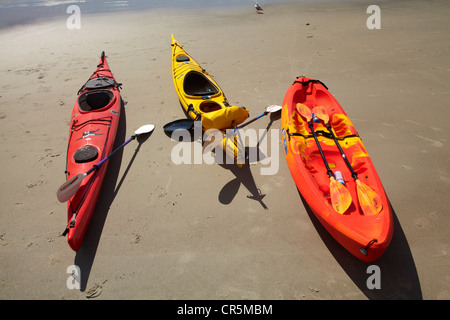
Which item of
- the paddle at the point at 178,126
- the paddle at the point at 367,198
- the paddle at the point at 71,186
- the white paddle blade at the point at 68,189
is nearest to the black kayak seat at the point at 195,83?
the paddle at the point at 178,126

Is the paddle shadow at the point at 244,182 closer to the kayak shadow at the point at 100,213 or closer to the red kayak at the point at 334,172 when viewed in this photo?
the red kayak at the point at 334,172

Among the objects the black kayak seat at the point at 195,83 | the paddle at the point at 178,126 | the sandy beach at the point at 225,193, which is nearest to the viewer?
the sandy beach at the point at 225,193

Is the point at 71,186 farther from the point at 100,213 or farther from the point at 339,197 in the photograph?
the point at 339,197

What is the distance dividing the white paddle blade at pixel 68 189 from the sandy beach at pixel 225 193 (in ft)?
1.82

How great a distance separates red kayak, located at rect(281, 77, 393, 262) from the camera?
2670 millimetres

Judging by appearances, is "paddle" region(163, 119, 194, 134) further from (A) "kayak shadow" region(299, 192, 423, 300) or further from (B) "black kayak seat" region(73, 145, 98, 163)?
(A) "kayak shadow" region(299, 192, 423, 300)

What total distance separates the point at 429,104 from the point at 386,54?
3.00 meters

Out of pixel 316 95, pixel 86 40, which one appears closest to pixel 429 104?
pixel 316 95

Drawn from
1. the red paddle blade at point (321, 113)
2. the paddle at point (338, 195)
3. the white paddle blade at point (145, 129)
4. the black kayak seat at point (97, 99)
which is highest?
the black kayak seat at point (97, 99)

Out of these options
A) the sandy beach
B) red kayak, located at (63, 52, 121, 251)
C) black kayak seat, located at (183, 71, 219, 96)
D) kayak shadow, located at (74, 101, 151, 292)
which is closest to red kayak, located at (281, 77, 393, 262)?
the sandy beach

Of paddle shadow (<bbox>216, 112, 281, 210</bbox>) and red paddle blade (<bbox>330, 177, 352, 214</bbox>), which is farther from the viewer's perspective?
paddle shadow (<bbox>216, 112, 281, 210</bbox>)

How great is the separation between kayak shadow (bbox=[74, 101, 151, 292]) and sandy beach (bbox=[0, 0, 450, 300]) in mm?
20

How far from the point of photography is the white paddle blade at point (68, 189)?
3.05 metres

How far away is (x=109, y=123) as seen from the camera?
4609 millimetres
